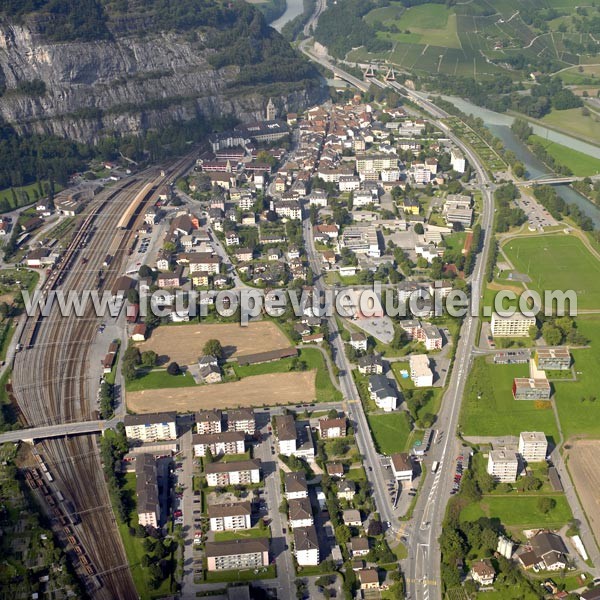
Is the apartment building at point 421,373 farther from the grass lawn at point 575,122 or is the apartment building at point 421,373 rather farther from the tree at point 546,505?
the grass lawn at point 575,122

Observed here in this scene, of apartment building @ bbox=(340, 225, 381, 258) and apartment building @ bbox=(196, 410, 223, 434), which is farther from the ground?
apartment building @ bbox=(340, 225, 381, 258)

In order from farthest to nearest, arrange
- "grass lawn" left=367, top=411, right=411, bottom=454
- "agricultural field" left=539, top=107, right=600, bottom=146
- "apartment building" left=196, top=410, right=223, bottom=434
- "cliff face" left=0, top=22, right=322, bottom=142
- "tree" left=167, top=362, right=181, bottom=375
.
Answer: "agricultural field" left=539, top=107, right=600, bottom=146 < "cliff face" left=0, top=22, right=322, bottom=142 < "tree" left=167, top=362, right=181, bottom=375 < "apartment building" left=196, top=410, right=223, bottom=434 < "grass lawn" left=367, top=411, right=411, bottom=454

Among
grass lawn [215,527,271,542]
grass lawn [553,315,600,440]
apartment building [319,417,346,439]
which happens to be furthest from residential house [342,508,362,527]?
grass lawn [553,315,600,440]

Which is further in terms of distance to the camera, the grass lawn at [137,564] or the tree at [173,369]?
the tree at [173,369]

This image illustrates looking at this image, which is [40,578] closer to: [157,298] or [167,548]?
[167,548]

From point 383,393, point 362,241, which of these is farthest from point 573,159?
point 383,393

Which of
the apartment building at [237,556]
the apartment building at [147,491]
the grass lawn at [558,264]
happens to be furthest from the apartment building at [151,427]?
the grass lawn at [558,264]

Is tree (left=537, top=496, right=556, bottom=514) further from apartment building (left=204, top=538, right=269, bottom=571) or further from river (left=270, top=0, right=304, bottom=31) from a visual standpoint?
river (left=270, top=0, right=304, bottom=31)
